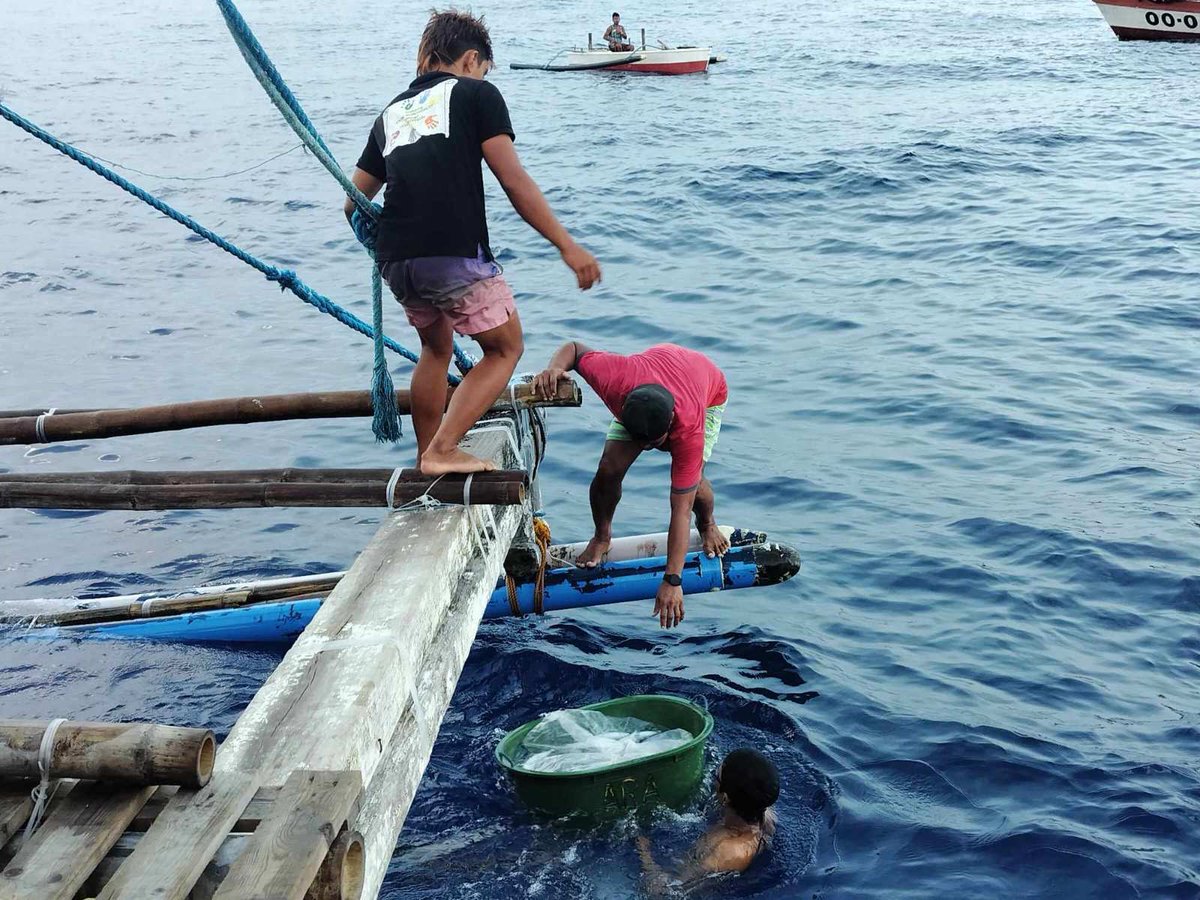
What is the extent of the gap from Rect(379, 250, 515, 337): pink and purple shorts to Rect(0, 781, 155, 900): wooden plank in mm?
2293

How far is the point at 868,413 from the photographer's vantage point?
10047 millimetres

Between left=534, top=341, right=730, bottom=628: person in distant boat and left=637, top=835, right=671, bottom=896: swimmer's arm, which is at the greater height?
left=534, top=341, right=730, bottom=628: person in distant boat

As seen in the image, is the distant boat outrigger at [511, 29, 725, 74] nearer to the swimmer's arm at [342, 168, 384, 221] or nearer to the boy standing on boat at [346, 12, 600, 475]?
the swimmer's arm at [342, 168, 384, 221]

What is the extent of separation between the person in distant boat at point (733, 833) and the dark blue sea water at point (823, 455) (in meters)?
0.10

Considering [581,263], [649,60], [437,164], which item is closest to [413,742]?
[581,263]

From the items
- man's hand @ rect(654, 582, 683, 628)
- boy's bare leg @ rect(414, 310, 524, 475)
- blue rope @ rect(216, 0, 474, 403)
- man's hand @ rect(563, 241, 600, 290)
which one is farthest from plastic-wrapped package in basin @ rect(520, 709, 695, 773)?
man's hand @ rect(563, 241, 600, 290)

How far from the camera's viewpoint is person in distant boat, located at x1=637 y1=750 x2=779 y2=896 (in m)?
5.06

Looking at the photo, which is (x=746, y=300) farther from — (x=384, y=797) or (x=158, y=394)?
(x=384, y=797)

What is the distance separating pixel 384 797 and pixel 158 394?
8412 mm

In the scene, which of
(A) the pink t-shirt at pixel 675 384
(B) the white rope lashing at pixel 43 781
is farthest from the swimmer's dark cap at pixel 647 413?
(B) the white rope lashing at pixel 43 781

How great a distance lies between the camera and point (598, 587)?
20.6ft

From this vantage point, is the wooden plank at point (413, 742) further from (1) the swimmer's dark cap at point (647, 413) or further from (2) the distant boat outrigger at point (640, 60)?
(2) the distant boat outrigger at point (640, 60)

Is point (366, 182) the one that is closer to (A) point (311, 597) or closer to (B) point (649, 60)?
(A) point (311, 597)

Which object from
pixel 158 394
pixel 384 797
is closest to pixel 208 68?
pixel 158 394
